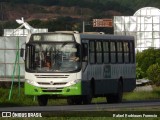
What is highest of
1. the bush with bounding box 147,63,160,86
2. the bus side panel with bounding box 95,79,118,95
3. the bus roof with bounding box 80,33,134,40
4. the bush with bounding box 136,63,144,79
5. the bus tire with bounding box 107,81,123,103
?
the bus roof with bounding box 80,33,134,40

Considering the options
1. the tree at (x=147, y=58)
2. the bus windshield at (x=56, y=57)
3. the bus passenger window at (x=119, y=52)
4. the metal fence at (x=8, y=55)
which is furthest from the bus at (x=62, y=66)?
Answer: the tree at (x=147, y=58)

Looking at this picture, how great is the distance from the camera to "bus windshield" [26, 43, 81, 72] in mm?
37281

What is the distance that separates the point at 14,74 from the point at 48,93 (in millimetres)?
7961

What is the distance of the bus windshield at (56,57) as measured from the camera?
37281 mm

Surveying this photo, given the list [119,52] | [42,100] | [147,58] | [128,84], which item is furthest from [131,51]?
[147,58]

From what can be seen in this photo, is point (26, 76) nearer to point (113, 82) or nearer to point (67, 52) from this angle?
point (67, 52)

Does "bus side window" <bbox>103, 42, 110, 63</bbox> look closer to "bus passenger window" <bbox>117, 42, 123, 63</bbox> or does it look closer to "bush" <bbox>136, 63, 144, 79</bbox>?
"bus passenger window" <bbox>117, 42, 123, 63</bbox>

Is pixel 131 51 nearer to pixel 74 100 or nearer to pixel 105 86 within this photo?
pixel 105 86

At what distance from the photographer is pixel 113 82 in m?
41.3

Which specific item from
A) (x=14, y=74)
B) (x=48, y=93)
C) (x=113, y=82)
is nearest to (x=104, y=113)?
(x=48, y=93)

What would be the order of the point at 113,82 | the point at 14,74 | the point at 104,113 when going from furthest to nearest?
the point at 14,74 → the point at 113,82 → the point at 104,113

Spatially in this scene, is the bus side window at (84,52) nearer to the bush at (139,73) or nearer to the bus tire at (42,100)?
the bus tire at (42,100)

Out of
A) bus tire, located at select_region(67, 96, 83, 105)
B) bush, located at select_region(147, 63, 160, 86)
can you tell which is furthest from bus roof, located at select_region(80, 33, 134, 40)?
bush, located at select_region(147, 63, 160, 86)

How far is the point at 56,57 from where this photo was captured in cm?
3728
